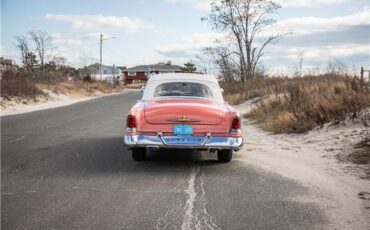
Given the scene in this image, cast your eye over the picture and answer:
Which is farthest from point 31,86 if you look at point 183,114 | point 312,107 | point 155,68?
point 155,68

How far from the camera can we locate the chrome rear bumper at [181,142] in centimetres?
750

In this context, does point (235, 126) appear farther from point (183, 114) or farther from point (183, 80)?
point (183, 80)

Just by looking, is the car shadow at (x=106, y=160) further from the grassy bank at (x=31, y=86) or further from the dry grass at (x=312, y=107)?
the grassy bank at (x=31, y=86)

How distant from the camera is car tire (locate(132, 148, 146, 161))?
8.16 metres

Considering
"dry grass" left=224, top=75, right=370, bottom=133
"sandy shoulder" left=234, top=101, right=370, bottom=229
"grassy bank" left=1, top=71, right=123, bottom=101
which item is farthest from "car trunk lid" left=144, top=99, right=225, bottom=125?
"grassy bank" left=1, top=71, right=123, bottom=101

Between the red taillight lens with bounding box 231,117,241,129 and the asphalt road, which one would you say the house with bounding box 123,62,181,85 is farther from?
the red taillight lens with bounding box 231,117,241,129

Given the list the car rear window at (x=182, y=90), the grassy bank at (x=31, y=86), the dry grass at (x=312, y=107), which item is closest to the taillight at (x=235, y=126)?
the car rear window at (x=182, y=90)

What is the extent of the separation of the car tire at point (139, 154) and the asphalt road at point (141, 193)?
0.14 m

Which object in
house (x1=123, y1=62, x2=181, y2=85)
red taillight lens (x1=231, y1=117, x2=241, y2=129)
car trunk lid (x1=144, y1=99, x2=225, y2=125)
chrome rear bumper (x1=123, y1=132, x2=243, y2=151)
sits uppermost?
house (x1=123, y1=62, x2=181, y2=85)

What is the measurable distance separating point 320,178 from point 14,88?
75.0 feet

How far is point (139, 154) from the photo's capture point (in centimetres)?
820

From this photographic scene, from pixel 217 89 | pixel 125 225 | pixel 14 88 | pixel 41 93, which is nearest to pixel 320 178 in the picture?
pixel 217 89

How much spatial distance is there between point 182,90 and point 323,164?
9.39 ft

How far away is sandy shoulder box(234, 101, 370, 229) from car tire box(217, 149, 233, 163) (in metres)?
0.45
